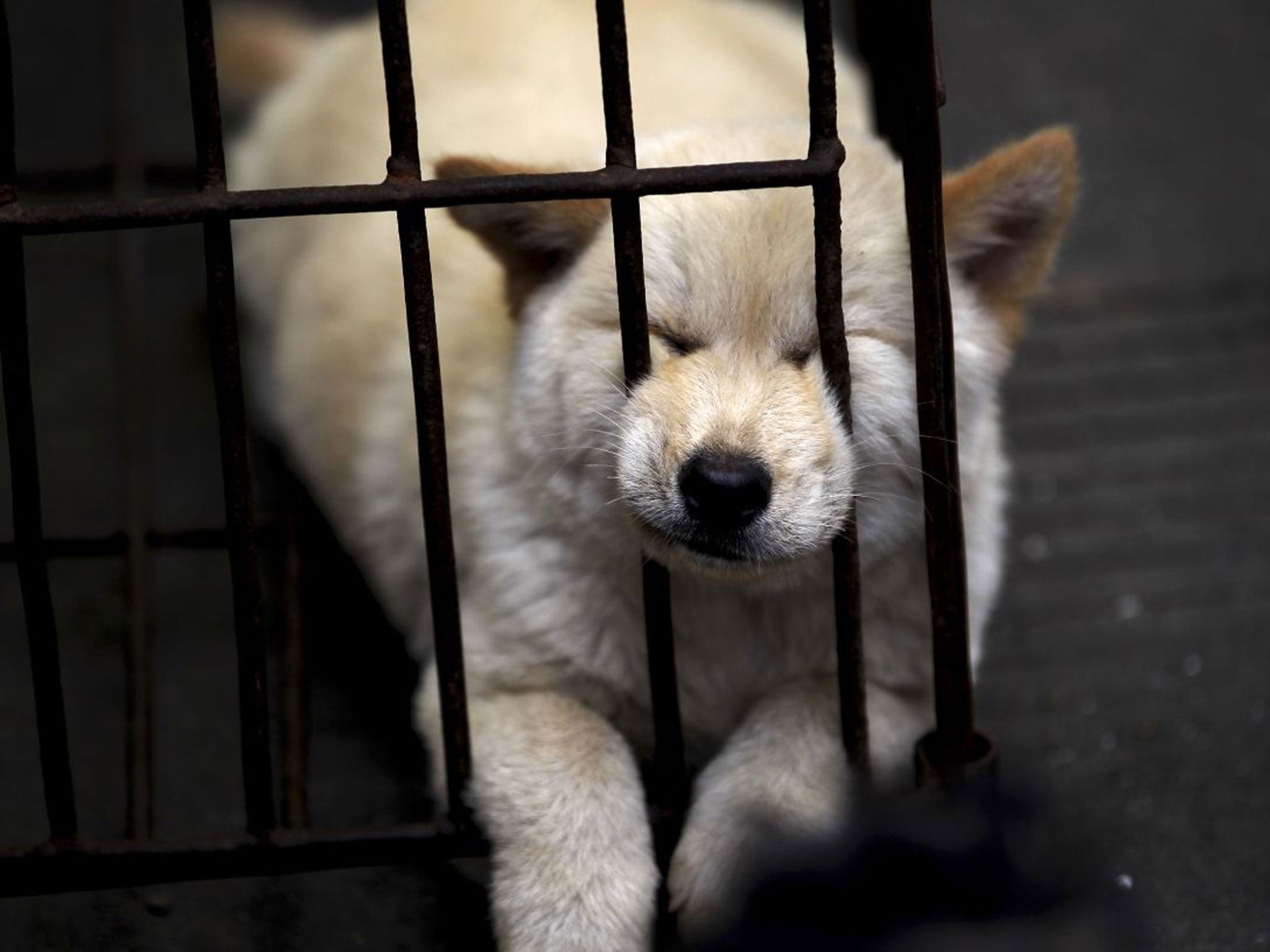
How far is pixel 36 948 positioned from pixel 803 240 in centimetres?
161

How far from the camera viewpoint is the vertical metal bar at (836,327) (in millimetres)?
2055

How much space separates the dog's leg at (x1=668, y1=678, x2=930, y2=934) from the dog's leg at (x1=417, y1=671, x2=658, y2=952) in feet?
0.23

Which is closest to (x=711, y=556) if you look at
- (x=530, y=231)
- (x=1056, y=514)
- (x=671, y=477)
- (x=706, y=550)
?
(x=706, y=550)

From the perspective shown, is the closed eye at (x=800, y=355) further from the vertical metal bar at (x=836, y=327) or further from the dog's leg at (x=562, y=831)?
the dog's leg at (x=562, y=831)

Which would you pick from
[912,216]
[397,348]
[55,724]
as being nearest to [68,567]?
[397,348]

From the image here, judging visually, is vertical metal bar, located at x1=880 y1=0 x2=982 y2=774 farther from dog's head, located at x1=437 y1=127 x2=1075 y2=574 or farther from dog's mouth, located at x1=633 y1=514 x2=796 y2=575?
dog's mouth, located at x1=633 y1=514 x2=796 y2=575

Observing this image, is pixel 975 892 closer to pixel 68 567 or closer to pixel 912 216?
pixel 912 216

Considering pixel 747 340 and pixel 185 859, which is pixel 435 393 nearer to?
pixel 747 340

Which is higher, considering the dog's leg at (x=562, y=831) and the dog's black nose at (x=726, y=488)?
the dog's black nose at (x=726, y=488)

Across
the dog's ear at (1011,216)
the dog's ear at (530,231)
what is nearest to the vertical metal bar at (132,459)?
the dog's ear at (530,231)

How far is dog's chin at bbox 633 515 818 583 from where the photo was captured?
2.17 metres

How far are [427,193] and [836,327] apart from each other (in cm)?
57

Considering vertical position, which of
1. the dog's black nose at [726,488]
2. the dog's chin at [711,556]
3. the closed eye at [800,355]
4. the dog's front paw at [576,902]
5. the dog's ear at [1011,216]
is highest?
the dog's ear at [1011,216]

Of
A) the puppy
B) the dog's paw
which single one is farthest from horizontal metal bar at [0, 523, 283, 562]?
the dog's paw
